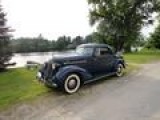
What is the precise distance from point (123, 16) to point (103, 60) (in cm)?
1812

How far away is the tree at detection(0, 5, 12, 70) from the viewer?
13180 millimetres

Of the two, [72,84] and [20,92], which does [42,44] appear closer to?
[20,92]

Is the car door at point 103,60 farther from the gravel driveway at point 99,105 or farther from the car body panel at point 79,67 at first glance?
the gravel driveway at point 99,105

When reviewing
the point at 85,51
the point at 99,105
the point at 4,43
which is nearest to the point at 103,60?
the point at 85,51

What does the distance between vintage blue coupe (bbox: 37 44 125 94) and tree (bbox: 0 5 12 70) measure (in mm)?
6628

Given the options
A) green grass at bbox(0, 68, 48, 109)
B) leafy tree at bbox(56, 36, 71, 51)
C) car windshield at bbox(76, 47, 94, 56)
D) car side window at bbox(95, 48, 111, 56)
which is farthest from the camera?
leafy tree at bbox(56, 36, 71, 51)

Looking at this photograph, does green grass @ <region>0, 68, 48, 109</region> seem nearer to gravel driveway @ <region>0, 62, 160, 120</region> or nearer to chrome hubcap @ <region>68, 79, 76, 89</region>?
gravel driveway @ <region>0, 62, 160, 120</region>

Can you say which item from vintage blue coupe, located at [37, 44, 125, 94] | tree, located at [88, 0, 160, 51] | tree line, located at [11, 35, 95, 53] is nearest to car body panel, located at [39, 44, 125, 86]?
vintage blue coupe, located at [37, 44, 125, 94]

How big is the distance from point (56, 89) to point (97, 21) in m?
20.0

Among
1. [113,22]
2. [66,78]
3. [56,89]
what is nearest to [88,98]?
[66,78]

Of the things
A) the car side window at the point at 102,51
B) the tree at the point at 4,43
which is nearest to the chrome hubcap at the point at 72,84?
the car side window at the point at 102,51

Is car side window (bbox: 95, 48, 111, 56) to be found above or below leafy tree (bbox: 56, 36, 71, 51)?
below

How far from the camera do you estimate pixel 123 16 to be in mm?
24891

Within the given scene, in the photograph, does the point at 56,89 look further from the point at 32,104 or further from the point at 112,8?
the point at 112,8
